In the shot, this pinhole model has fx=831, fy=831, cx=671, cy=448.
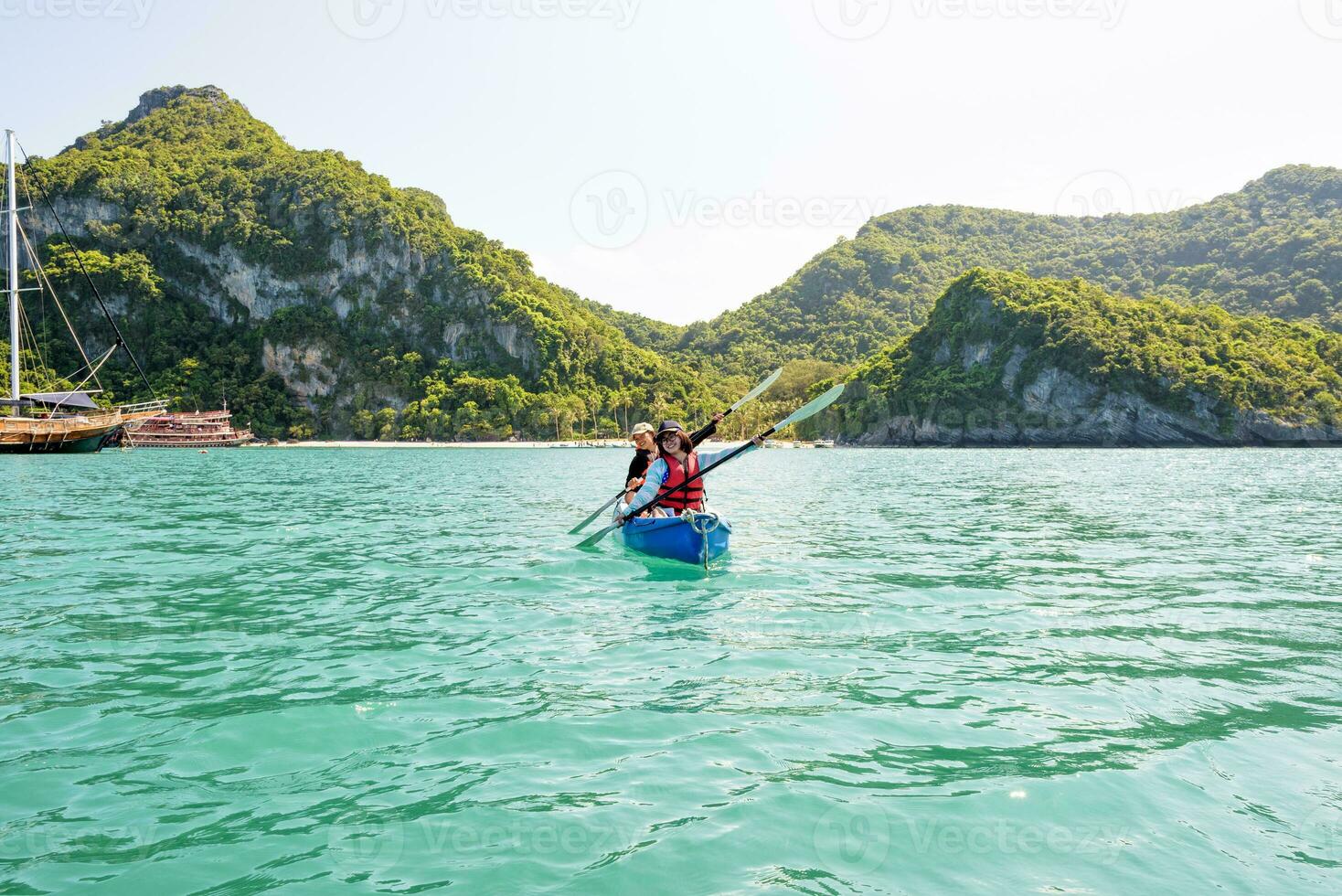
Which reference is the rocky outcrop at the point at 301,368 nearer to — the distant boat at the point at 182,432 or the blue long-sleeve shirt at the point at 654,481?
the distant boat at the point at 182,432

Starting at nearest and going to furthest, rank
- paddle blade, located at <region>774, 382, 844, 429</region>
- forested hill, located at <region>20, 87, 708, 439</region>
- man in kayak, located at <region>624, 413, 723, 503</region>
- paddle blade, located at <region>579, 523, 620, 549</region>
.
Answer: paddle blade, located at <region>774, 382, 844, 429</region>
man in kayak, located at <region>624, 413, 723, 503</region>
paddle blade, located at <region>579, 523, 620, 549</region>
forested hill, located at <region>20, 87, 708, 439</region>

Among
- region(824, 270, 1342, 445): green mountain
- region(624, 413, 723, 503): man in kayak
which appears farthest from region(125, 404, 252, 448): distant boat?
region(624, 413, 723, 503): man in kayak

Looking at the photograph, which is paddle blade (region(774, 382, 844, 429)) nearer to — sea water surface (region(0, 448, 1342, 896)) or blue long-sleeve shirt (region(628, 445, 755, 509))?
blue long-sleeve shirt (region(628, 445, 755, 509))

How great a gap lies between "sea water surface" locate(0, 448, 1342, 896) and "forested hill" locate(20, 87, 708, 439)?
14320 cm

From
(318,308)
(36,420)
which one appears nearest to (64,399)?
(36,420)

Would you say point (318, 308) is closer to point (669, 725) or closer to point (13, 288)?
point (13, 288)

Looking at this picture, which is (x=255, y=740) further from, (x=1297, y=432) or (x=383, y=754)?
(x=1297, y=432)

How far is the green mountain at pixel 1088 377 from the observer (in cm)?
12156

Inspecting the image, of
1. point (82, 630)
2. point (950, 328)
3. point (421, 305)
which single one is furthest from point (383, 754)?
point (421, 305)

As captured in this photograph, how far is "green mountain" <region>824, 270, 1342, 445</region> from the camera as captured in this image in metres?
122

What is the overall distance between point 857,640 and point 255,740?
5.74 m

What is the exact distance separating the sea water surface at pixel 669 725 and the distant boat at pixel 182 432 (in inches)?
4421

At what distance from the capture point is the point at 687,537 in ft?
42.9

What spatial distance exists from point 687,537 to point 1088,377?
13762 centimetres
